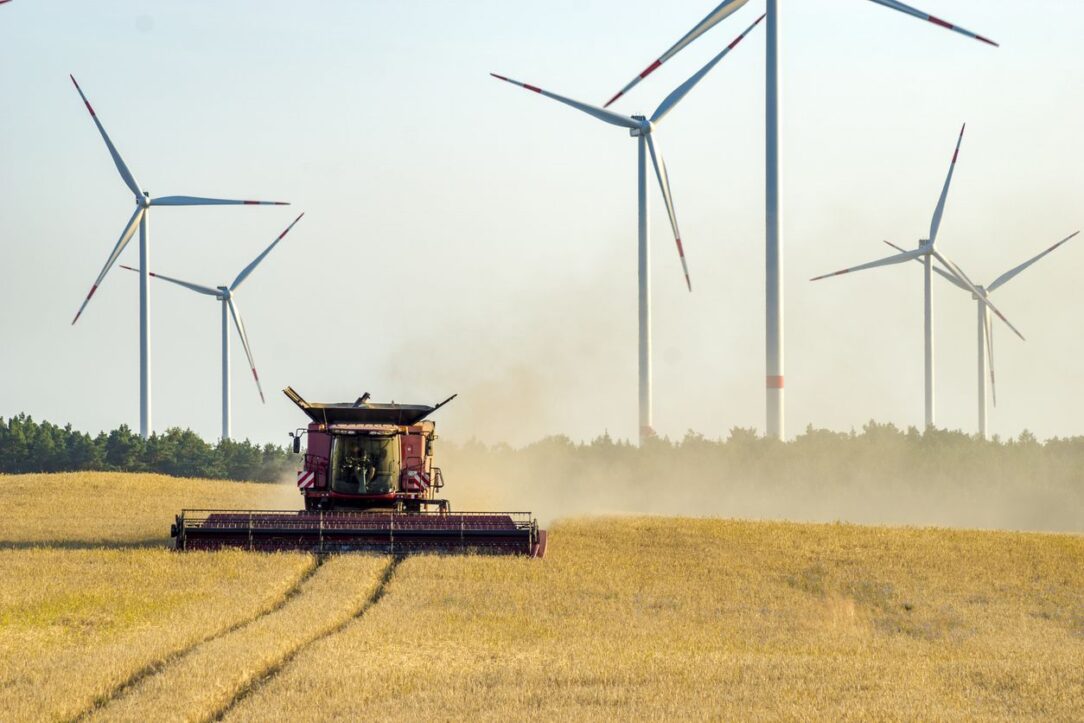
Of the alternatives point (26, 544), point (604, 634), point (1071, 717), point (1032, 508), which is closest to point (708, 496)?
point (1032, 508)

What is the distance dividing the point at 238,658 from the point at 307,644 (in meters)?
2.33

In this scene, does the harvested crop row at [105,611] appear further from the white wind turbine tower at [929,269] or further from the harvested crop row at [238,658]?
the white wind turbine tower at [929,269]

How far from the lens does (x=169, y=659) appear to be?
21500 millimetres

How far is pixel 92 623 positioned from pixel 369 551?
1081 centimetres

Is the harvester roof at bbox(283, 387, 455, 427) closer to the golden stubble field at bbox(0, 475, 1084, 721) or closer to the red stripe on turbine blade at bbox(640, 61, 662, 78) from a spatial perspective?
the golden stubble field at bbox(0, 475, 1084, 721)

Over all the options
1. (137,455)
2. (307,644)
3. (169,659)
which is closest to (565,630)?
(307,644)

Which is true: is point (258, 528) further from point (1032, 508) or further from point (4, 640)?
point (1032, 508)

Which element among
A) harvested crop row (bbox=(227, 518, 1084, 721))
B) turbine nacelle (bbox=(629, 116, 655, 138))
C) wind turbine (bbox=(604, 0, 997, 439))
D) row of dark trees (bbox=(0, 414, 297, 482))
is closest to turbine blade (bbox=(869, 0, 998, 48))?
wind turbine (bbox=(604, 0, 997, 439))

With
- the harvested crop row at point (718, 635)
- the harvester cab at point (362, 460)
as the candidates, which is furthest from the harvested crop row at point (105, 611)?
the harvester cab at point (362, 460)

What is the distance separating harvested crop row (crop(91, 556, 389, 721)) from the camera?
17781mm

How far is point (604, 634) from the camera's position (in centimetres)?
2569

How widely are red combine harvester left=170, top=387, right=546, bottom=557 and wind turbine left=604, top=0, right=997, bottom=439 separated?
98.2 ft

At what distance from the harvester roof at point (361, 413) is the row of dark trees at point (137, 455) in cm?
7102

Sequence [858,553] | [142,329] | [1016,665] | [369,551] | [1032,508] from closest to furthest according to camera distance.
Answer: [1016,665] → [369,551] → [858,553] → [142,329] → [1032,508]
